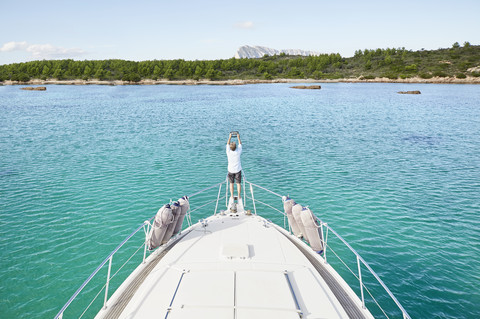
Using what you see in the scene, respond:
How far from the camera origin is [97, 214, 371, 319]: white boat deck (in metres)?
4.94

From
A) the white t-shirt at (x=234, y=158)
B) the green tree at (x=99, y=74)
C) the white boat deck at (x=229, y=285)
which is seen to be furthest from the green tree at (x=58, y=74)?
the white boat deck at (x=229, y=285)

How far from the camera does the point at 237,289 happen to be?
5.39 metres

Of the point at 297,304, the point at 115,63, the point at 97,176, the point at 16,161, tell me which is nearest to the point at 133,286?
the point at 297,304

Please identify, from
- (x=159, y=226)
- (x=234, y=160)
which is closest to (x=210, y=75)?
(x=234, y=160)

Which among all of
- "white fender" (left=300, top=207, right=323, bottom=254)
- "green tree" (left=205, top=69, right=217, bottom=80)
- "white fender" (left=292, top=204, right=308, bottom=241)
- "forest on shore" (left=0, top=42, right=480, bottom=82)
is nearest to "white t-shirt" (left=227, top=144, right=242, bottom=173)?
"white fender" (left=292, top=204, right=308, bottom=241)

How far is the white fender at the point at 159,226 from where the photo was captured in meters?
7.55

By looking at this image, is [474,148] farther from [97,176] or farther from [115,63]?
[115,63]

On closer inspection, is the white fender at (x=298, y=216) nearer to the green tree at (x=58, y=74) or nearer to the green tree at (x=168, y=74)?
the green tree at (x=168, y=74)

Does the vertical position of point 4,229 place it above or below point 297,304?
below

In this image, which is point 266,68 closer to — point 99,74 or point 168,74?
point 168,74

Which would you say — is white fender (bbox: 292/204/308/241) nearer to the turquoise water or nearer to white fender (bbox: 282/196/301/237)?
white fender (bbox: 282/196/301/237)

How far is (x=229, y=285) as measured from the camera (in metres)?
5.50

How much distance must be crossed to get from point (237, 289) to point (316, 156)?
68.4 feet

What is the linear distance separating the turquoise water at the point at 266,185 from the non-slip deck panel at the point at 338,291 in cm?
441
